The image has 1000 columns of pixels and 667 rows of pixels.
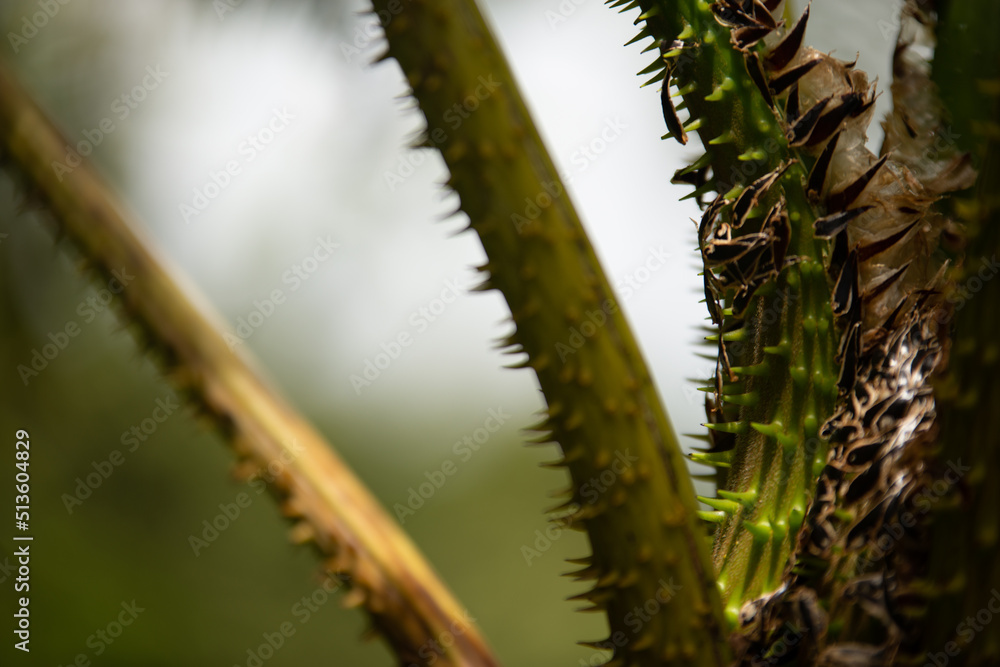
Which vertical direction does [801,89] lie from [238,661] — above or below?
above

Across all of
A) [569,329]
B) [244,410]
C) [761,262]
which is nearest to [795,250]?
[761,262]

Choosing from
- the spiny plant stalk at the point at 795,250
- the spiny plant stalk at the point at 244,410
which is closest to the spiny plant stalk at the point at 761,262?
the spiny plant stalk at the point at 795,250

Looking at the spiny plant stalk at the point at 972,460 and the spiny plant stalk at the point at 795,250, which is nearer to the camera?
the spiny plant stalk at the point at 972,460

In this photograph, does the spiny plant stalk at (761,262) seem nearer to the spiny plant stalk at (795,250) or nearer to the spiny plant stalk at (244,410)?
the spiny plant stalk at (795,250)

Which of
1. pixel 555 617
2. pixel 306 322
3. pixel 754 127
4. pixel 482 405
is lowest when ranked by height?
pixel 555 617

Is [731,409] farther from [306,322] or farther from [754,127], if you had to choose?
[306,322]

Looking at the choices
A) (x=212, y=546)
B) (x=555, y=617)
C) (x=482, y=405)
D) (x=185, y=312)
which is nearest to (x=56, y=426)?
(x=212, y=546)
